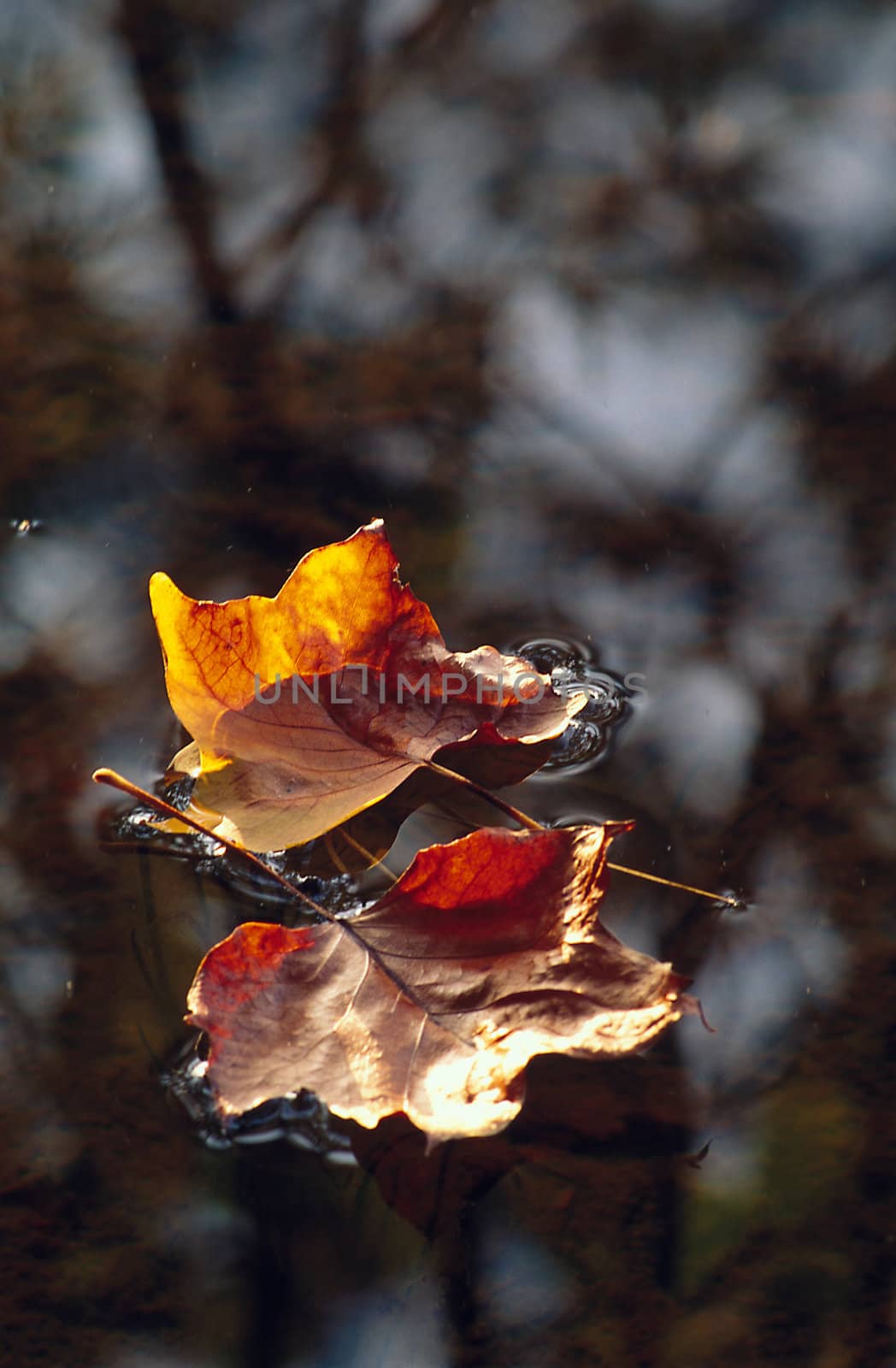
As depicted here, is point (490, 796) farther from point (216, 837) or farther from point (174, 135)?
point (174, 135)

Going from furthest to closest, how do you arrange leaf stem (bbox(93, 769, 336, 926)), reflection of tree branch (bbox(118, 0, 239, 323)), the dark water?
reflection of tree branch (bbox(118, 0, 239, 323))
leaf stem (bbox(93, 769, 336, 926))
the dark water

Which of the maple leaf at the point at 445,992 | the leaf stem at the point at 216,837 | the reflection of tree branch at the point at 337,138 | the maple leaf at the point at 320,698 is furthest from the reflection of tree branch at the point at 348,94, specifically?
the maple leaf at the point at 445,992

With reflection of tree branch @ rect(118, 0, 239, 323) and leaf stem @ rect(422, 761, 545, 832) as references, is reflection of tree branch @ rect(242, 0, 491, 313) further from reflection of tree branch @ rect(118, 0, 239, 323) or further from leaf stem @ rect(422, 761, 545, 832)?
leaf stem @ rect(422, 761, 545, 832)

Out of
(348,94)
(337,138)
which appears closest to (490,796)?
(337,138)

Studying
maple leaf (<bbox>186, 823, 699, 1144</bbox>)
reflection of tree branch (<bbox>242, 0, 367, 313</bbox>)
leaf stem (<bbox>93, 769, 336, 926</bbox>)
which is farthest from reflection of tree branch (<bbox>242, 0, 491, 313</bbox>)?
maple leaf (<bbox>186, 823, 699, 1144</bbox>)

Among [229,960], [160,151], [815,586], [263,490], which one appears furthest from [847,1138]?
[160,151]

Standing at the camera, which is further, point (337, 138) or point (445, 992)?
point (337, 138)

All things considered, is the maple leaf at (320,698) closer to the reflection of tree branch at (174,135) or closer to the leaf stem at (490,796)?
the leaf stem at (490,796)
